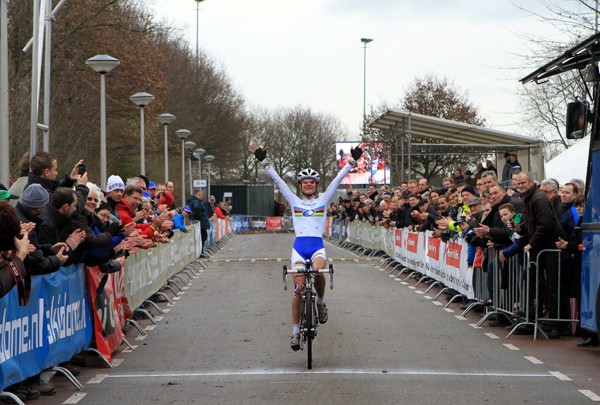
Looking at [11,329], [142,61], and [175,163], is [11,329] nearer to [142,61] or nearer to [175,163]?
[142,61]

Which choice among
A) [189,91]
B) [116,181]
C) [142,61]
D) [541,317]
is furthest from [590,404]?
[189,91]

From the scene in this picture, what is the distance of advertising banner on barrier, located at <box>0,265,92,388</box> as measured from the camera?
9273mm

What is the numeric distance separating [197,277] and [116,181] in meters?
11.0

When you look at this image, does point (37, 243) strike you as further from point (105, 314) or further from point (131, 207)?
point (131, 207)

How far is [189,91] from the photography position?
6838cm

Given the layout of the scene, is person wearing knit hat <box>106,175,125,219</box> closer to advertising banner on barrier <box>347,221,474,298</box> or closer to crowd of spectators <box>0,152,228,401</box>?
crowd of spectators <box>0,152,228,401</box>

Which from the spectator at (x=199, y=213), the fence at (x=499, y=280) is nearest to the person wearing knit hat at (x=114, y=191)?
the fence at (x=499, y=280)

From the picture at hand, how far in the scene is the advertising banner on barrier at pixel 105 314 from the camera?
12367 millimetres

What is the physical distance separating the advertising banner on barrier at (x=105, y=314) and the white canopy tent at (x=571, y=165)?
16.4 meters

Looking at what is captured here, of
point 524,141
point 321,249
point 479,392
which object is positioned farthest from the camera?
point 524,141

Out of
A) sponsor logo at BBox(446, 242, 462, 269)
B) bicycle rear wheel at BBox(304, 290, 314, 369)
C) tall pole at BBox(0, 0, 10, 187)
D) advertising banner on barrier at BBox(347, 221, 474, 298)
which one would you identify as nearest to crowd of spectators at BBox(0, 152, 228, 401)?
tall pole at BBox(0, 0, 10, 187)

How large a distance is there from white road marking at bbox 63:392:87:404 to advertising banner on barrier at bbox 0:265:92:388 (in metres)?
0.39

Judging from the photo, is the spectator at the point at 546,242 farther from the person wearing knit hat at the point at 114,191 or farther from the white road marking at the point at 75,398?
the white road marking at the point at 75,398

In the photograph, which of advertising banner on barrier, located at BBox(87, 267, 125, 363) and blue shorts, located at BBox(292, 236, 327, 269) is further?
blue shorts, located at BBox(292, 236, 327, 269)
